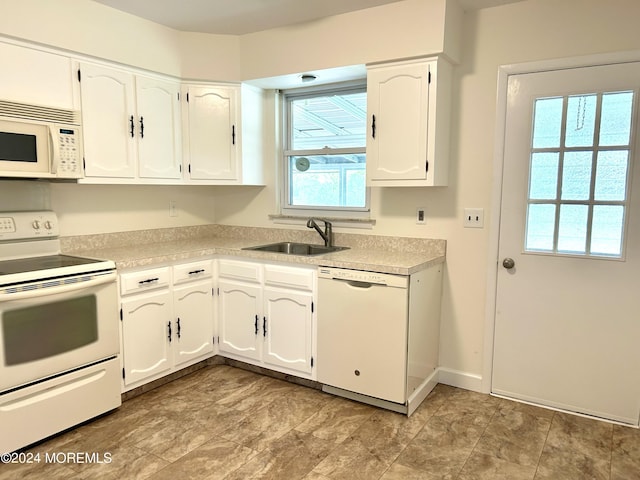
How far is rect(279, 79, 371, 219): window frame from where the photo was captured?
131 inches

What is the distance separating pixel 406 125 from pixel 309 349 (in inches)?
60.8

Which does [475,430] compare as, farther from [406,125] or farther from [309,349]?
[406,125]

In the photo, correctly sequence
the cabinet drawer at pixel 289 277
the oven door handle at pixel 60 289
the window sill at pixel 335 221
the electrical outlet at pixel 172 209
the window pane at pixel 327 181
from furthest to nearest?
the electrical outlet at pixel 172 209 → the window pane at pixel 327 181 → the window sill at pixel 335 221 → the cabinet drawer at pixel 289 277 → the oven door handle at pixel 60 289

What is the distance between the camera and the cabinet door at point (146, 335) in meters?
2.71

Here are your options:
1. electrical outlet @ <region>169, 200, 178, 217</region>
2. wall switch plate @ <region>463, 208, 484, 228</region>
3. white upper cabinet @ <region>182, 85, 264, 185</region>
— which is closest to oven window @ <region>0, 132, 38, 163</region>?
white upper cabinet @ <region>182, 85, 264, 185</region>

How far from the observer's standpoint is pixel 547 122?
8.60ft

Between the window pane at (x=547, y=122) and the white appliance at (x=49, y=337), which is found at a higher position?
the window pane at (x=547, y=122)

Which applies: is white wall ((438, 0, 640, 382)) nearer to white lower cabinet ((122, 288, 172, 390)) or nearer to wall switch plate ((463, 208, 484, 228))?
wall switch plate ((463, 208, 484, 228))

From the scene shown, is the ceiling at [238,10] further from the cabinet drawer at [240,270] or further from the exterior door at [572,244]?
the cabinet drawer at [240,270]

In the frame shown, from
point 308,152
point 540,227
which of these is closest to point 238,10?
point 308,152

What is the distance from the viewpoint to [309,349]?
9.59 ft

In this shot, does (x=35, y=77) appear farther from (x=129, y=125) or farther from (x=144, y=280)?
(x=144, y=280)

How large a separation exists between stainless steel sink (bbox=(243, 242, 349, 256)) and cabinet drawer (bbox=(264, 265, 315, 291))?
0.34 meters

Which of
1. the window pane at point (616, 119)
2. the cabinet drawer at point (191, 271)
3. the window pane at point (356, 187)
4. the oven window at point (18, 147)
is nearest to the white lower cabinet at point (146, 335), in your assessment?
the cabinet drawer at point (191, 271)
